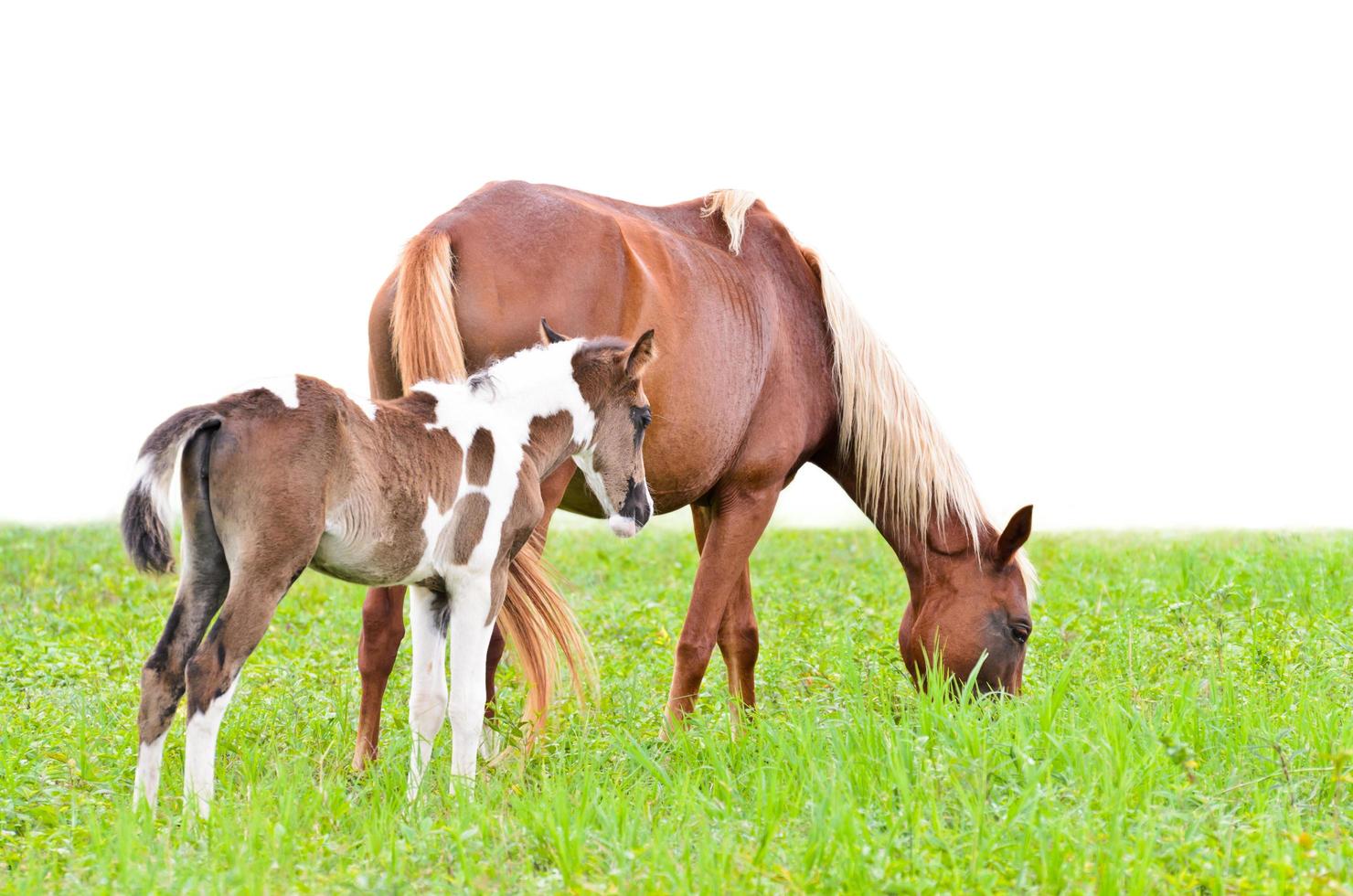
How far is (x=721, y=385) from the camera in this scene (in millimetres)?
5957

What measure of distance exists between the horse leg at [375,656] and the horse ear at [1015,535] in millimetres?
3136

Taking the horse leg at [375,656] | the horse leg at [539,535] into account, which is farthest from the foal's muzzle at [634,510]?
the horse leg at [375,656]

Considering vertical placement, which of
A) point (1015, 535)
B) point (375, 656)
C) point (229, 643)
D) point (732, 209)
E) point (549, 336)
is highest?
point (732, 209)

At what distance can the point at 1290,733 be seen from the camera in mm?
4895

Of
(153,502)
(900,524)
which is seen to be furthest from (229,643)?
(900,524)

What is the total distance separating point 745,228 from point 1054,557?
22.1 ft

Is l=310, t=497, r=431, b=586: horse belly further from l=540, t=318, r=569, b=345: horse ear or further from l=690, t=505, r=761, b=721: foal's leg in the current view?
l=690, t=505, r=761, b=721: foal's leg

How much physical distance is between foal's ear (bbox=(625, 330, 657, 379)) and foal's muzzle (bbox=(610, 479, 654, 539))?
0.48 meters

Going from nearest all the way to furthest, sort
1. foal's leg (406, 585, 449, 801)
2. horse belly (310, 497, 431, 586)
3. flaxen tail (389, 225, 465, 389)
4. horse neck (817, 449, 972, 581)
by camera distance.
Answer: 1. horse belly (310, 497, 431, 586)
2. foal's leg (406, 585, 449, 801)
3. flaxen tail (389, 225, 465, 389)
4. horse neck (817, 449, 972, 581)

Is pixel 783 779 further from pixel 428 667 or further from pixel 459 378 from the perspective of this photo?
pixel 459 378

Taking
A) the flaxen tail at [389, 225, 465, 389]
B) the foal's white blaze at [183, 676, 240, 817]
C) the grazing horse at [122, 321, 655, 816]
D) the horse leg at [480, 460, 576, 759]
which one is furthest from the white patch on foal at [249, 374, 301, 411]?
the horse leg at [480, 460, 576, 759]

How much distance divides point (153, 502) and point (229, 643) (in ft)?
1.78

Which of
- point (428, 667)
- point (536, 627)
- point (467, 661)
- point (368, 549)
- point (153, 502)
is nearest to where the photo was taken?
point (153, 502)

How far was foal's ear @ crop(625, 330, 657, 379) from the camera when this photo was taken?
5.02 m
